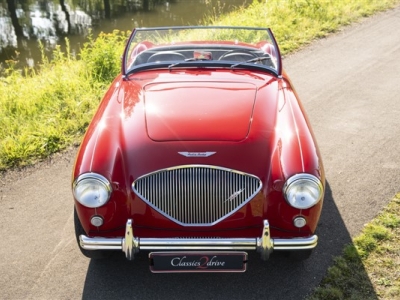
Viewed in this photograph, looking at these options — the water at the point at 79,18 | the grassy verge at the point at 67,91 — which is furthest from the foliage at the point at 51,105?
the water at the point at 79,18

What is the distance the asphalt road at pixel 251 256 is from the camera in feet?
11.5

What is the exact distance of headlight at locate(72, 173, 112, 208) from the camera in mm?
3162

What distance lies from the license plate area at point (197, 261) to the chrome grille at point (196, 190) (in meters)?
0.21

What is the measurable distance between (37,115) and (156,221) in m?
3.54

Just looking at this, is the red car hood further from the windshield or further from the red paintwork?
the windshield

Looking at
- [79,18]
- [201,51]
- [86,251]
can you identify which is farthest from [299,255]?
[79,18]

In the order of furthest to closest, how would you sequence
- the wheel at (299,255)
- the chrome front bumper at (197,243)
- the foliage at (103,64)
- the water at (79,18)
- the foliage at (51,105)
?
the water at (79,18)
the foliage at (103,64)
the foliage at (51,105)
the wheel at (299,255)
the chrome front bumper at (197,243)

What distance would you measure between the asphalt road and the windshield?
1.31 meters

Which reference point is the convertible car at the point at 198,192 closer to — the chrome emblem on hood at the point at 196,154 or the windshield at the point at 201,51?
the chrome emblem on hood at the point at 196,154

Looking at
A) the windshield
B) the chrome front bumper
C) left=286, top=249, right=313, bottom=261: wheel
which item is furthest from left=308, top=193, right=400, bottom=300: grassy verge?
the windshield

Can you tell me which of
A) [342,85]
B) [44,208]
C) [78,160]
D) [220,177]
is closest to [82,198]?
[78,160]

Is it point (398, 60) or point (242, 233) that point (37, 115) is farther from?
point (398, 60)

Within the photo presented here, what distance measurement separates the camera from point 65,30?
13.4 meters

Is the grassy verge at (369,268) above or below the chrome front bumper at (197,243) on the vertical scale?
below
